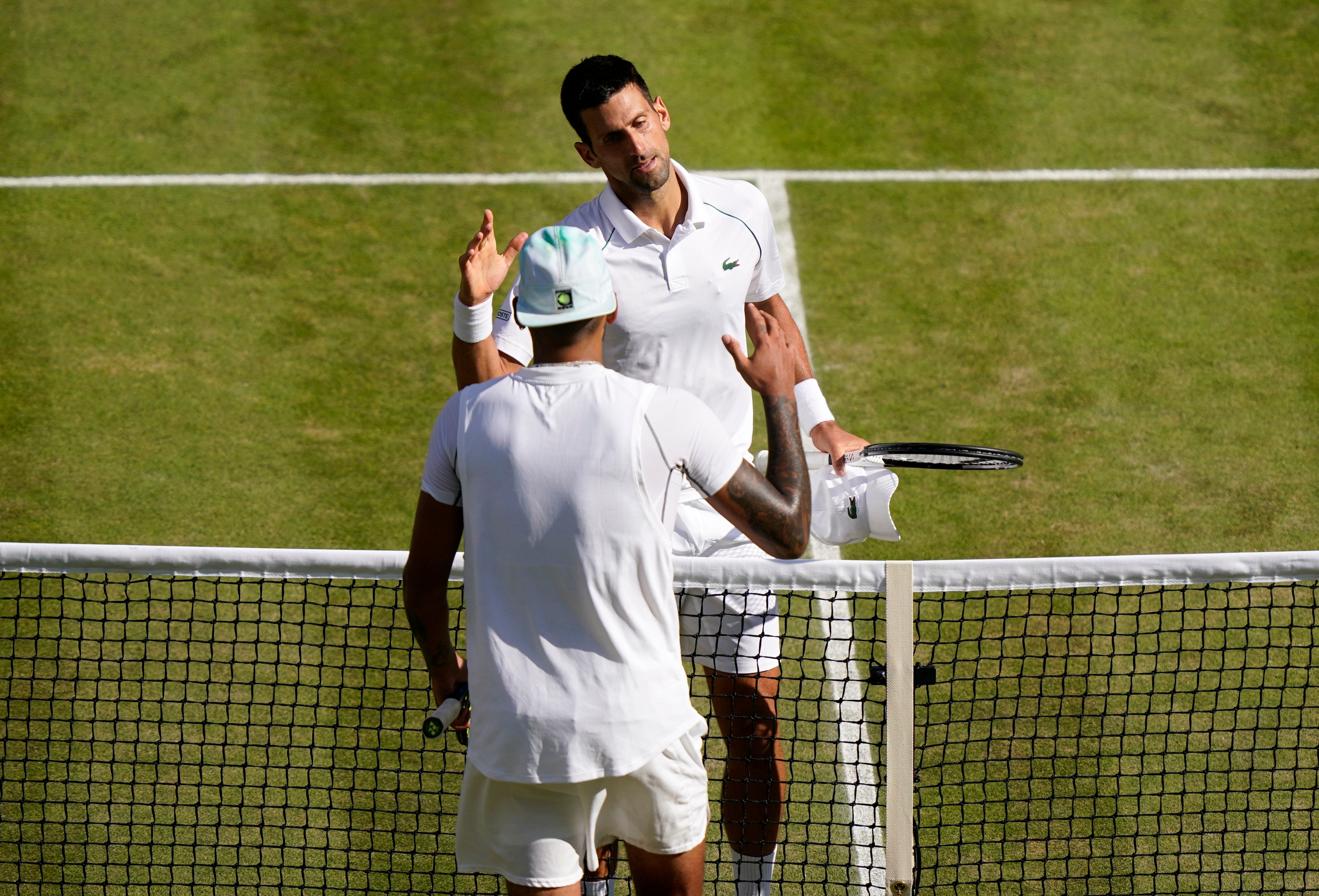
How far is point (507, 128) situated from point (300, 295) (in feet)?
7.93

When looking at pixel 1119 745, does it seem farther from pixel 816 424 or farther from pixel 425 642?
pixel 425 642

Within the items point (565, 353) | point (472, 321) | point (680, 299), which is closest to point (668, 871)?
point (565, 353)

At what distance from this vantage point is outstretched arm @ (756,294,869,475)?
5293 millimetres

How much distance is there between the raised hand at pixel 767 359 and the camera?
4203 millimetres

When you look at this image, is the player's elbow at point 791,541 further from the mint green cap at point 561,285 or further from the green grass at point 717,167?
the green grass at point 717,167

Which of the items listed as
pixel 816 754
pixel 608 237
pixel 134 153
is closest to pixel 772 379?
pixel 608 237

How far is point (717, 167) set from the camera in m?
10.3

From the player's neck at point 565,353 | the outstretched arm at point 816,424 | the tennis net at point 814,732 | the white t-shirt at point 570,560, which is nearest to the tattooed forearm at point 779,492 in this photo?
the white t-shirt at point 570,560

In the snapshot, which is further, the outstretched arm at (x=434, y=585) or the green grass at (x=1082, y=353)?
the green grass at (x=1082, y=353)

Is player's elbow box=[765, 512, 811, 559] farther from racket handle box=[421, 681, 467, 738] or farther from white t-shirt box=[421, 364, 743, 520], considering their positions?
racket handle box=[421, 681, 467, 738]

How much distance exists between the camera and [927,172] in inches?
408

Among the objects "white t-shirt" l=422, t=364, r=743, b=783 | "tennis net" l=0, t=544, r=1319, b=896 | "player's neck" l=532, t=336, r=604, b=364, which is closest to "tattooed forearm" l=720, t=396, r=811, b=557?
"white t-shirt" l=422, t=364, r=743, b=783

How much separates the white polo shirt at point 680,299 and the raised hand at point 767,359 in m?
0.88

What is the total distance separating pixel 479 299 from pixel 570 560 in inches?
61.8
